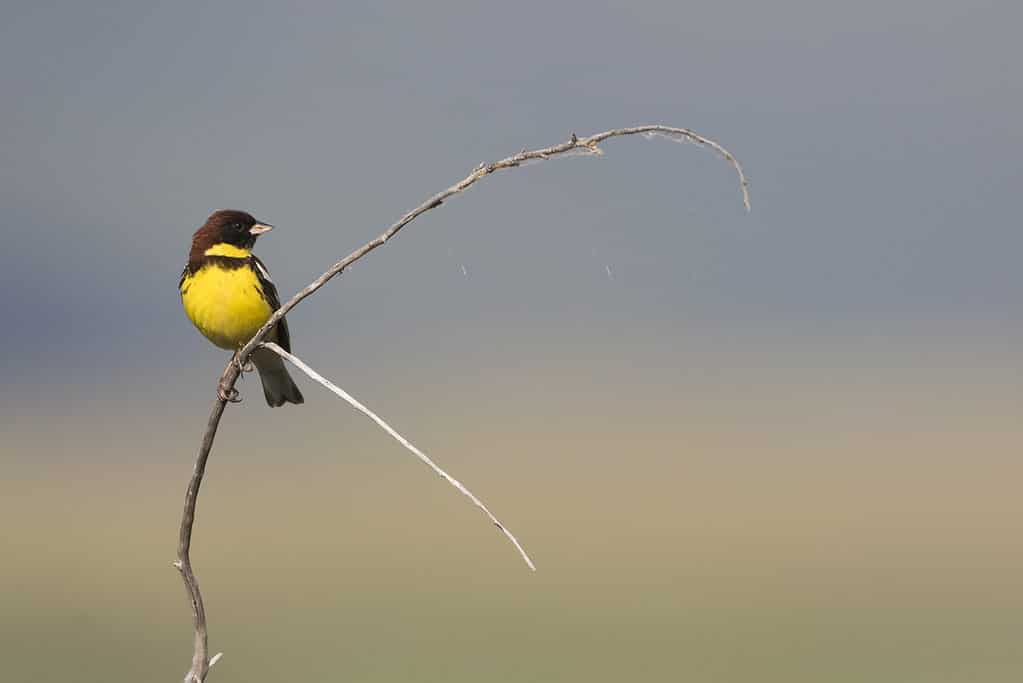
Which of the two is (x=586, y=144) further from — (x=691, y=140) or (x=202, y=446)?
(x=202, y=446)

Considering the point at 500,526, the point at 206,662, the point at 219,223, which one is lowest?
the point at 206,662

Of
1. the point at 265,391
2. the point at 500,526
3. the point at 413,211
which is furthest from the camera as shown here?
the point at 265,391

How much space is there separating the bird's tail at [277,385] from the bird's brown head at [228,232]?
0.66m

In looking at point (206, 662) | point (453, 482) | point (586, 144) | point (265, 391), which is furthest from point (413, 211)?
point (265, 391)

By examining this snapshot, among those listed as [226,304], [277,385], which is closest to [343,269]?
[226,304]

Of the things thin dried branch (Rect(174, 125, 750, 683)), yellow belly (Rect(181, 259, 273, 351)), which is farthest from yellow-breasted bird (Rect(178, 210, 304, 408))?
thin dried branch (Rect(174, 125, 750, 683))

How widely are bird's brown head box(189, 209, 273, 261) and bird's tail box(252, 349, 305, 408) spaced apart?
0.66 metres

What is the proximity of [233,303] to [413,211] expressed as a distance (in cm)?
327

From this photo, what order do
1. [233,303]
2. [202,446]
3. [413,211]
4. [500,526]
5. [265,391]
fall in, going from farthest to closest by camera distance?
→ [265,391] → [233,303] → [202,446] → [413,211] → [500,526]

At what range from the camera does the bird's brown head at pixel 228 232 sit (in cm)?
494

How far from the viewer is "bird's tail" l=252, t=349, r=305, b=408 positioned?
5547mm

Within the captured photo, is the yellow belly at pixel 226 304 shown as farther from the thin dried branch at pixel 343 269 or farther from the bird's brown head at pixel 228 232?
the thin dried branch at pixel 343 269

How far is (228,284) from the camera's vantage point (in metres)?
4.88

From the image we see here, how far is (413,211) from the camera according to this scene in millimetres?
1727
